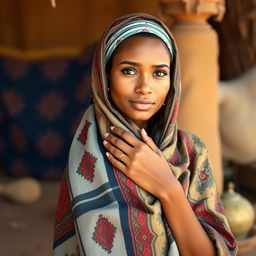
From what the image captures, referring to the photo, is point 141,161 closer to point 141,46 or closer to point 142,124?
point 142,124

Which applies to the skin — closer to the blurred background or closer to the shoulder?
the shoulder

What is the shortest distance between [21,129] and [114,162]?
264 centimetres

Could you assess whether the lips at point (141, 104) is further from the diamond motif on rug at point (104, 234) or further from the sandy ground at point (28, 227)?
the sandy ground at point (28, 227)

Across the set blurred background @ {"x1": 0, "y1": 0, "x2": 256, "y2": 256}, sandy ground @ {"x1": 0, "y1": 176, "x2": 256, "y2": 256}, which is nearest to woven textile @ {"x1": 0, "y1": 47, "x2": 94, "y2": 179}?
blurred background @ {"x1": 0, "y1": 0, "x2": 256, "y2": 256}

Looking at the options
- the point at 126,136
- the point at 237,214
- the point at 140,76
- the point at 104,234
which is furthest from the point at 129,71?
the point at 237,214

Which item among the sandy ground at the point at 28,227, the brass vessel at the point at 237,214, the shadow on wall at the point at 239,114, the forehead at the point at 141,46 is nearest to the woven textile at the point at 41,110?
the sandy ground at the point at 28,227

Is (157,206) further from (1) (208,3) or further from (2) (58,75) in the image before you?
(2) (58,75)

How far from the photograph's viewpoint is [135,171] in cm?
145

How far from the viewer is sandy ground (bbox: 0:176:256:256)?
273 cm

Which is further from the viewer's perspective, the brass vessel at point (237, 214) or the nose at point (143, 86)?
the brass vessel at point (237, 214)

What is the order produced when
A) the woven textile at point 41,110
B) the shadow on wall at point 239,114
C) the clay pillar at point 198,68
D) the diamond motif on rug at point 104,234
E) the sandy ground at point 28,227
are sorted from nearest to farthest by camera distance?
the diamond motif on rug at point 104,234 < the clay pillar at point 198,68 < the sandy ground at point 28,227 < the shadow on wall at point 239,114 < the woven textile at point 41,110

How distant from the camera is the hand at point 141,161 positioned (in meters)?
1.45

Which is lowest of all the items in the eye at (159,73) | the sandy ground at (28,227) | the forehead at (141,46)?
the sandy ground at (28,227)

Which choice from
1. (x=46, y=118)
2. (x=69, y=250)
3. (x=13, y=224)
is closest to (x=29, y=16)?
(x=46, y=118)
